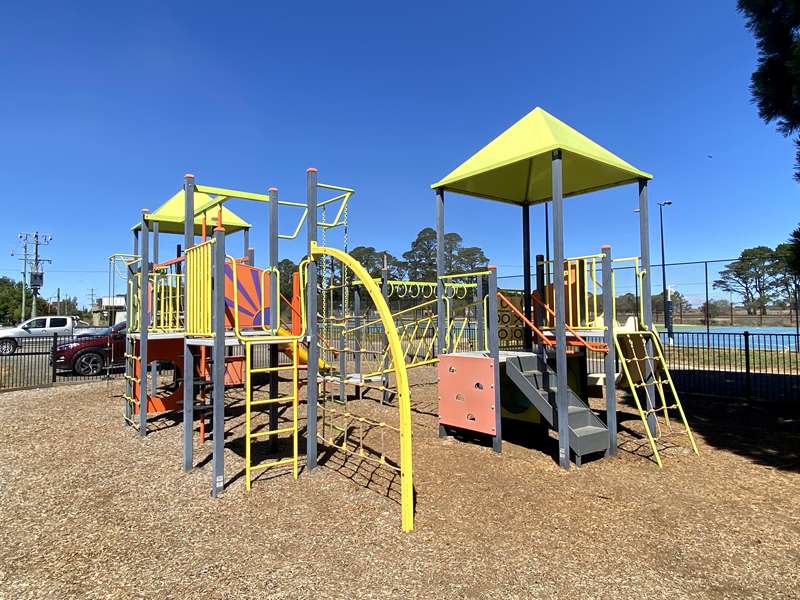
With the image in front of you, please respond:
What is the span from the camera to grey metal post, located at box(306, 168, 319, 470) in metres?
5.70

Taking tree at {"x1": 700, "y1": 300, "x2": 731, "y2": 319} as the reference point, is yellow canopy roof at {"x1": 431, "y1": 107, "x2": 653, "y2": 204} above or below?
above

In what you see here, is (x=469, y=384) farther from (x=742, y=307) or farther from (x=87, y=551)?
(x=742, y=307)

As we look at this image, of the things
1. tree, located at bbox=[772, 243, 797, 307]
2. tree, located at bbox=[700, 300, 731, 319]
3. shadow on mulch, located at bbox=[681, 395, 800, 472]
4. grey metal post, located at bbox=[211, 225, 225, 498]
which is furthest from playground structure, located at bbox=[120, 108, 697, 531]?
tree, located at bbox=[700, 300, 731, 319]

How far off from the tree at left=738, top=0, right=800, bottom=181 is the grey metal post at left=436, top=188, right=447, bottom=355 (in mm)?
4843

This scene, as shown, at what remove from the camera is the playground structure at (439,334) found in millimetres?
5594

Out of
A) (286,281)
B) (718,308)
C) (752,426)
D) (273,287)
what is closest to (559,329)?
(273,287)

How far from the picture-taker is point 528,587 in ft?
10.9

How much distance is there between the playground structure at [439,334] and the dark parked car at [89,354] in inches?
301

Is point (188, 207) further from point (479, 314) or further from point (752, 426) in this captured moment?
point (752, 426)

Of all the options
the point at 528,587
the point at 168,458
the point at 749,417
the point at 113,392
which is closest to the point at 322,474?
the point at 168,458

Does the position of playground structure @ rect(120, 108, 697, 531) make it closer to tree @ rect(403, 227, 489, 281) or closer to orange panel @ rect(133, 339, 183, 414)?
orange panel @ rect(133, 339, 183, 414)

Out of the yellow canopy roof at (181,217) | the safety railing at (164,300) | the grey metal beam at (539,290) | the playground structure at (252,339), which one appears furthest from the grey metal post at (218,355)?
the yellow canopy roof at (181,217)

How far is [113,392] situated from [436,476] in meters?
9.27

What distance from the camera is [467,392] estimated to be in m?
6.97
